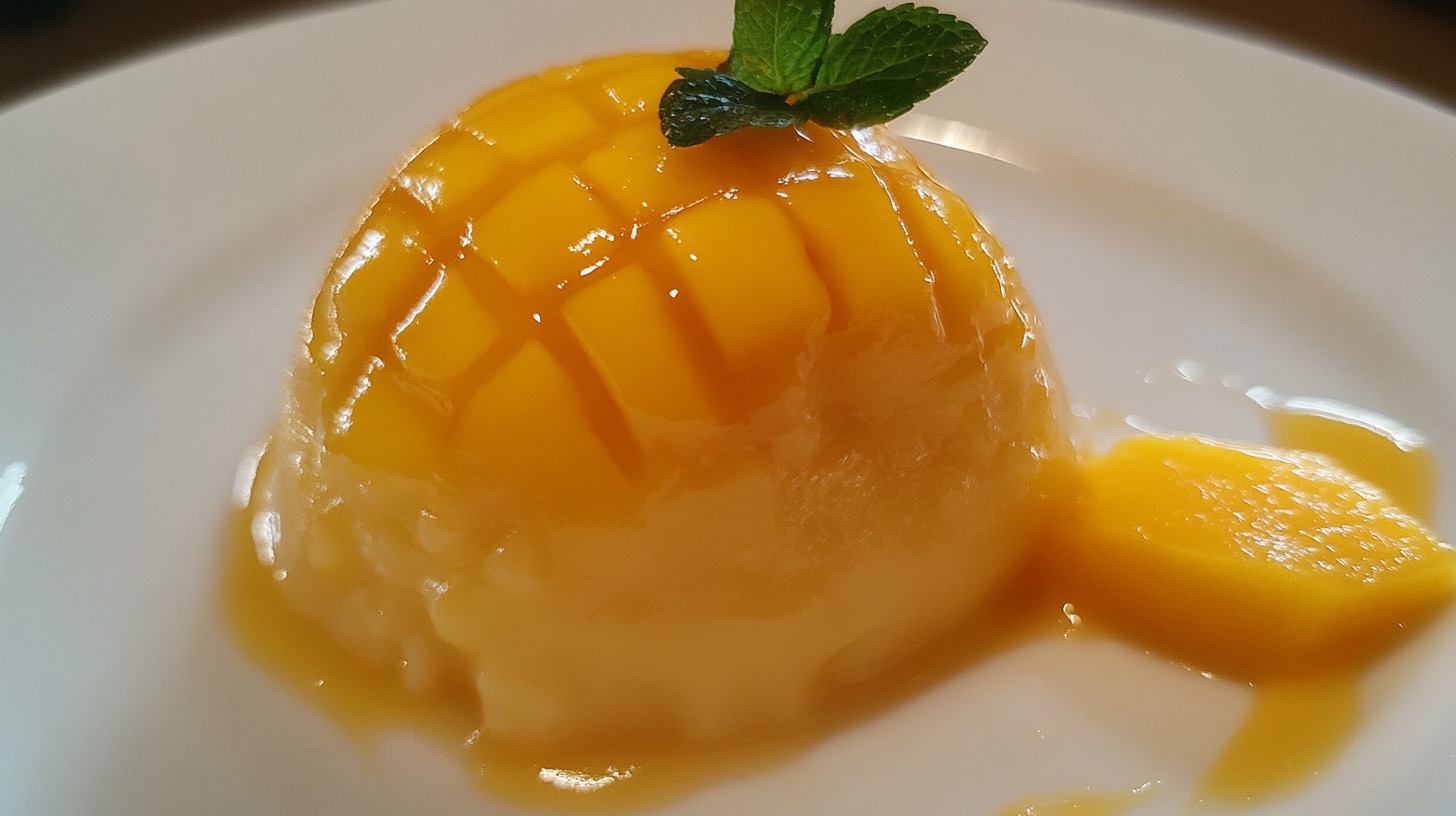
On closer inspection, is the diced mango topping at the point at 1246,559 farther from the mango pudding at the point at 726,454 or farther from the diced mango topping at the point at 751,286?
the diced mango topping at the point at 751,286

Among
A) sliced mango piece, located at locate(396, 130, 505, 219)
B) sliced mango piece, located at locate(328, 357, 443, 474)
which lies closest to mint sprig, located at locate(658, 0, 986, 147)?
sliced mango piece, located at locate(396, 130, 505, 219)

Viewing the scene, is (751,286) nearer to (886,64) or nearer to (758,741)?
(886,64)

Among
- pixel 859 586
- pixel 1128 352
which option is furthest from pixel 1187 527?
pixel 1128 352

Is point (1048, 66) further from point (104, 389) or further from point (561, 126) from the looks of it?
point (104, 389)

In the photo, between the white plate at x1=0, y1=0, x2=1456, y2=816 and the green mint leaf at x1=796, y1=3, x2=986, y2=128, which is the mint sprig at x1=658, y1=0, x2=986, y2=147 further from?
the white plate at x1=0, y1=0, x2=1456, y2=816

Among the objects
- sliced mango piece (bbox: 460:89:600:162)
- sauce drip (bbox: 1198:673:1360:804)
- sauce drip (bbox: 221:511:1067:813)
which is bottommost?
sauce drip (bbox: 221:511:1067:813)

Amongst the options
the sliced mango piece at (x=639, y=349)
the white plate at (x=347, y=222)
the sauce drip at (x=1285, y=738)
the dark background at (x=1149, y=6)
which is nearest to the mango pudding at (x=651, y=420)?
the sliced mango piece at (x=639, y=349)
